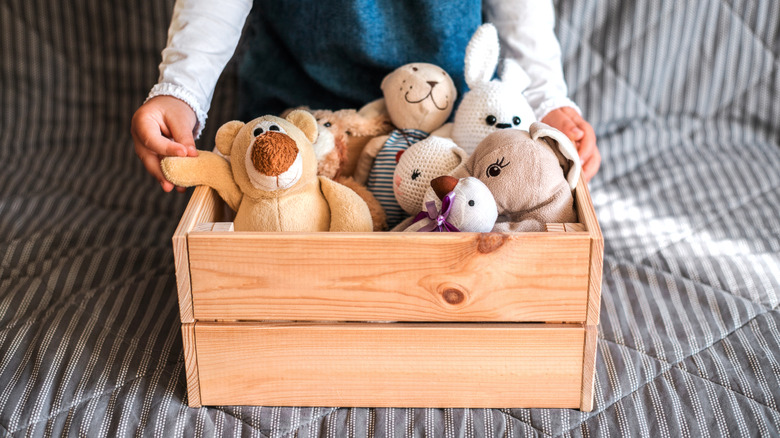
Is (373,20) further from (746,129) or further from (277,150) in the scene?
(746,129)

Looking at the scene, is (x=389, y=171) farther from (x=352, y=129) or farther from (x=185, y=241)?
(x=185, y=241)

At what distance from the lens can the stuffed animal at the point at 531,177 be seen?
0.72 m

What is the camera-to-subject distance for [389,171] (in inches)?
34.6

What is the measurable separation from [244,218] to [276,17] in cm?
41

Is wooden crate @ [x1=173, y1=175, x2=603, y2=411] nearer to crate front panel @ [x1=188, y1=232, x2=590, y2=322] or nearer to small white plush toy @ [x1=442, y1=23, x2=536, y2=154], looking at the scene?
crate front panel @ [x1=188, y1=232, x2=590, y2=322]

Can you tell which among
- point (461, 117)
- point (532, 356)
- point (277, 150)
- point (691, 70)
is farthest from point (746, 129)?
point (277, 150)

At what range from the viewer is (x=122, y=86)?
1265 millimetres

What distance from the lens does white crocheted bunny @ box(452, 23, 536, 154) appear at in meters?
0.85

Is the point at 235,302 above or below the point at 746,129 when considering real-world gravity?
above

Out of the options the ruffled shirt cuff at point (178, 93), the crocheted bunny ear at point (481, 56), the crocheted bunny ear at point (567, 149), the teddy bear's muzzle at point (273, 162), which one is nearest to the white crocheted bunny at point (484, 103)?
the crocheted bunny ear at point (481, 56)

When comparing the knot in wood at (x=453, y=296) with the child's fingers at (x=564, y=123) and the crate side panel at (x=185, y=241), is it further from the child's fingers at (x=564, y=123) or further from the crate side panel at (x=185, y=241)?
the child's fingers at (x=564, y=123)

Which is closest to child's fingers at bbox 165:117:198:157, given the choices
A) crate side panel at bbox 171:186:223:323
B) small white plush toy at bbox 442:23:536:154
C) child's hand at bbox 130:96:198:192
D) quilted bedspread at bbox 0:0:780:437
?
child's hand at bbox 130:96:198:192

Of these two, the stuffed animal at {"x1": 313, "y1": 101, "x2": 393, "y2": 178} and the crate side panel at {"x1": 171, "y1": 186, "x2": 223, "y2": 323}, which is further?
the stuffed animal at {"x1": 313, "y1": 101, "x2": 393, "y2": 178}

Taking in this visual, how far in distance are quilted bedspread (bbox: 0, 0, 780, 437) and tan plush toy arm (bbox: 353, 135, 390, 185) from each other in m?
0.29
